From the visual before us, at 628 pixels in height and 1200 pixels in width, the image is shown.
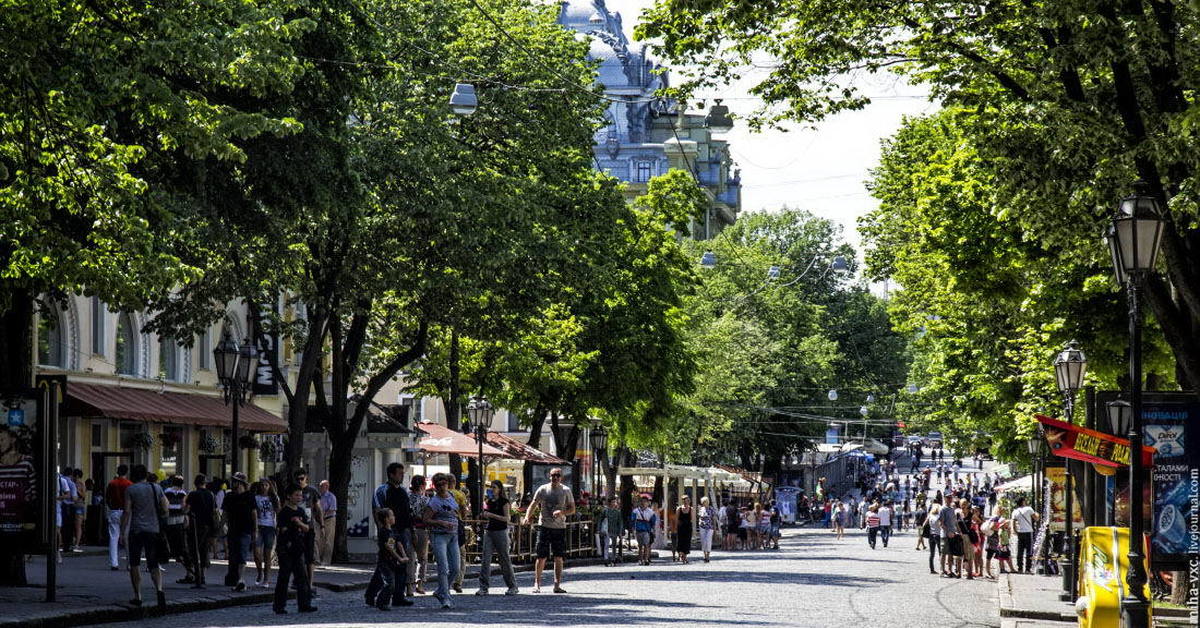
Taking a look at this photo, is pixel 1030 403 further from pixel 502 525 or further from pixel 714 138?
pixel 714 138

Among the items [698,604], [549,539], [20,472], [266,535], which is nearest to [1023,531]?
[549,539]

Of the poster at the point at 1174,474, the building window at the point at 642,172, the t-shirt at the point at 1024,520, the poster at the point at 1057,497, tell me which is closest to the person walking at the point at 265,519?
the poster at the point at 1174,474

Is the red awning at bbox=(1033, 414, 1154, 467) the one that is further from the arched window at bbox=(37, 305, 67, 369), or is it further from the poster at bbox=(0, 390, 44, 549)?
the arched window at bbox=(37, 305, 67, 369)

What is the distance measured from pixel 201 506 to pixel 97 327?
12913 mm

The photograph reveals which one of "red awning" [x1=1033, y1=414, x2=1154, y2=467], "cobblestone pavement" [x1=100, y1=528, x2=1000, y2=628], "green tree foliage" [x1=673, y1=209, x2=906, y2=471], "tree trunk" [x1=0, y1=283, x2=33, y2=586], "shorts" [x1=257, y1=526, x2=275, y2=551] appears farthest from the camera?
"green tree foliage" [x1=673, y1=209, x2=906, y2=471]

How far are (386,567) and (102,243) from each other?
5.89m

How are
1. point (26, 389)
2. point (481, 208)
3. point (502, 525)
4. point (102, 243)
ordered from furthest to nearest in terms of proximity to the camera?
point (481, 208)
point (502, 525)
point (26, 389)
point (102, 243)

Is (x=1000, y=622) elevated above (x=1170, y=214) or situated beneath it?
situated beneath

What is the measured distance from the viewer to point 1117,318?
104 ft

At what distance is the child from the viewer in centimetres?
2216

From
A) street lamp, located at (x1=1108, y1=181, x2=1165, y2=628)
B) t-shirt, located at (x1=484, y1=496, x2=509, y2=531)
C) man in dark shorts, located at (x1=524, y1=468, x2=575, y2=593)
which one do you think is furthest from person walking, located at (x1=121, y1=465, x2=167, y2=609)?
street lamp, located at (x1=1108, y1=181, x2=1165, y2=628)

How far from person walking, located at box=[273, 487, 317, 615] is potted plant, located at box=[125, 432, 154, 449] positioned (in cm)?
1745

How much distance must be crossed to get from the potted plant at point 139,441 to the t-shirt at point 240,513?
13.0 metres

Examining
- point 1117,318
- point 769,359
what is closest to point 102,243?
point 1117,318
